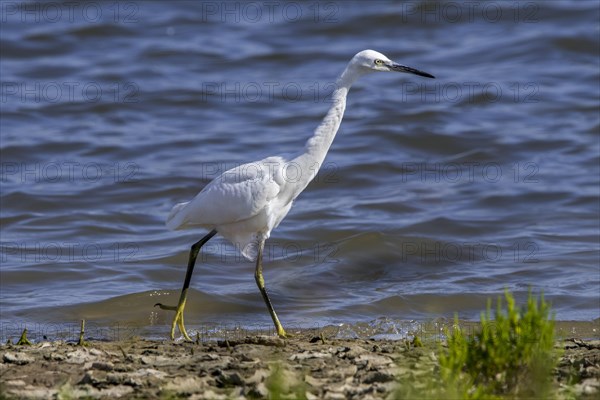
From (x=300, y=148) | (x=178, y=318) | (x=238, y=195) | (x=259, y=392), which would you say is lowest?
(x=178, y=318)

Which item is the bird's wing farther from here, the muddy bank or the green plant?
the green plant

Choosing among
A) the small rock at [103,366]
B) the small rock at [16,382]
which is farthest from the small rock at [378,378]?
the small rock at [16,382]

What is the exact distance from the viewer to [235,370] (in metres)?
5.76

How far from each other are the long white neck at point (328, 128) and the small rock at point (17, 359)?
284 centimetres

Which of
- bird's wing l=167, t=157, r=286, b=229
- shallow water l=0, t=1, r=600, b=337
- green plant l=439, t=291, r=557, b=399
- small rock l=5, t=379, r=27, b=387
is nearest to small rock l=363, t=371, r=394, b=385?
green plant l=439, t=291, r=557, b=399

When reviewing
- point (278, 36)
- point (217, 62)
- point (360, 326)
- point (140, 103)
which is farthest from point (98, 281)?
point (278, 36)

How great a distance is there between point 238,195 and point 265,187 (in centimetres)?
23

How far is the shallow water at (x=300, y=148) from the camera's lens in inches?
398

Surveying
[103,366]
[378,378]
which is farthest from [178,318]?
[378,378]

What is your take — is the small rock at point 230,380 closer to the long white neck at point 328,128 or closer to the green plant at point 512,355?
the green plant at point 512,355

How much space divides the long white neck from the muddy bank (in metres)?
1.76

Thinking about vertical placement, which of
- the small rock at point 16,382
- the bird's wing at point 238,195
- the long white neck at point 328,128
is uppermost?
the long white neck at point 328,128

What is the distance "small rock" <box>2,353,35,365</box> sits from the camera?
616cm

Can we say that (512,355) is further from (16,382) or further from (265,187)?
(265,187)
